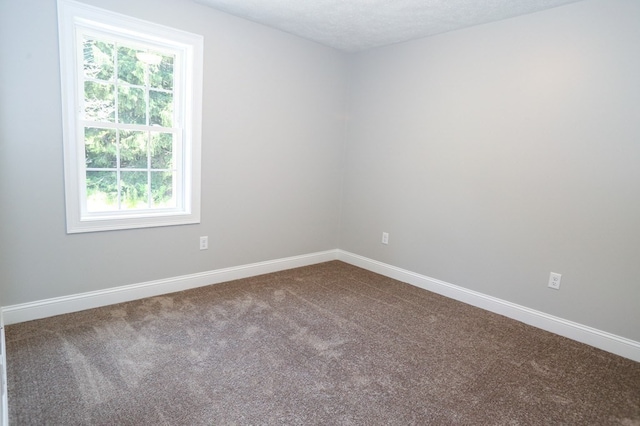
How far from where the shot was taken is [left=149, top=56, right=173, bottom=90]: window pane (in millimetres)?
2971

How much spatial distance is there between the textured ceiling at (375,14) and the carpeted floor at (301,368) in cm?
245

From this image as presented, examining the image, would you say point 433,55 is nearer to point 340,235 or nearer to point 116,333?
point 340,235

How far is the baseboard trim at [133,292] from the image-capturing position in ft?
8.23

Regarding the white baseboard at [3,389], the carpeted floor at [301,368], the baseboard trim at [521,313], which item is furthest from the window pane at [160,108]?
the baseboard trim at [521,313]

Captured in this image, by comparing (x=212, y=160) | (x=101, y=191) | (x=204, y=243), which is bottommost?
(x=204, y=243)

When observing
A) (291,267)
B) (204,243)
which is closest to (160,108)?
(204,243)

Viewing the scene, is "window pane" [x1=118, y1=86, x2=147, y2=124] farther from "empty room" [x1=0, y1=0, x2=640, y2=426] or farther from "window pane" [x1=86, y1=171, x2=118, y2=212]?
"window pane" [x1=86, y1=171, x2=118, y2=212]

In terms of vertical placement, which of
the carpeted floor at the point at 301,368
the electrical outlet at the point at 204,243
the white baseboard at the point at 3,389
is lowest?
the carpeted floor at the point at 301,368

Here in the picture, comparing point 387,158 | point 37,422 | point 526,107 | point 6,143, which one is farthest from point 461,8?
point 37,422

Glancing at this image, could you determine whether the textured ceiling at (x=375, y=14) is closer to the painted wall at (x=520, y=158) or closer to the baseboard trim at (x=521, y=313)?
the painted wall at (x=520, y=158)

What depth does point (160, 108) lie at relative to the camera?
305 cm

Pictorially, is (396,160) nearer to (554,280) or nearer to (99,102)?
(554,280)

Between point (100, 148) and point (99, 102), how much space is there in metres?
0.35

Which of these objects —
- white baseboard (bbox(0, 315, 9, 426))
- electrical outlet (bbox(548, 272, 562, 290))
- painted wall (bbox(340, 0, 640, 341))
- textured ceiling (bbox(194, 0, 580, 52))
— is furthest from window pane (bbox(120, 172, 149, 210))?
electrical outlet (bbox(548, 272, 562, 290))
